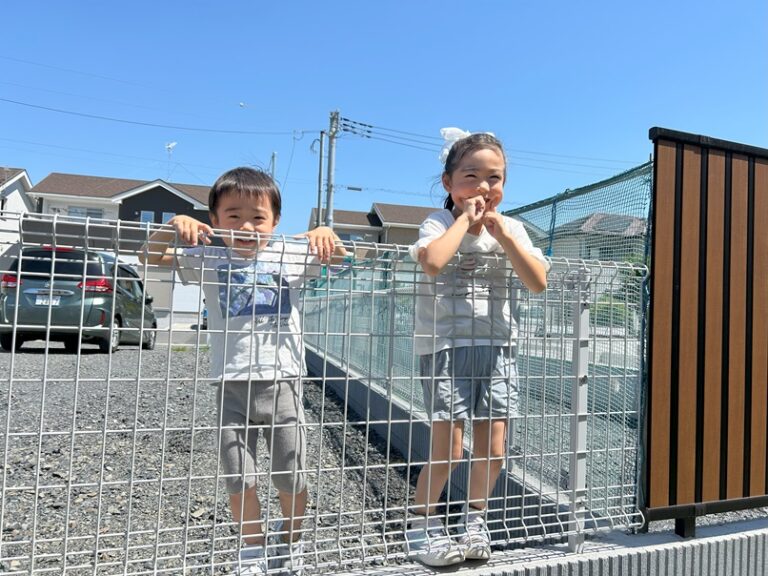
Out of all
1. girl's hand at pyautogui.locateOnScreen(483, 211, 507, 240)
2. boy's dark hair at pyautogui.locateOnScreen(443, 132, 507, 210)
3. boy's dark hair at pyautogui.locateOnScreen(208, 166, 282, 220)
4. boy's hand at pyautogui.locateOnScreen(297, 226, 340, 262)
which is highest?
boy's dark hair at pyautogui.locateOnScreen(443, 132, 507, 210)

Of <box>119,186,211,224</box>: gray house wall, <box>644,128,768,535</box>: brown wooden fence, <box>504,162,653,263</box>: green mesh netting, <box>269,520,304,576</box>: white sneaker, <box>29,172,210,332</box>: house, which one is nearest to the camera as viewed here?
<box>269,520,304,576</box>: white sneaker

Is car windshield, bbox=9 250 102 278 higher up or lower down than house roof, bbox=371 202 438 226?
lower down

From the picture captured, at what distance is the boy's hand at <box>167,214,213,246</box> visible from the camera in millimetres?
1400

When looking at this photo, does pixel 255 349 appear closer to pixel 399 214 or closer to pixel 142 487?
pixel 142 487

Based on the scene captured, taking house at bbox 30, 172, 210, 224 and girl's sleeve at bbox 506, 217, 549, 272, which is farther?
house at bbox 30, 172, 210, 224

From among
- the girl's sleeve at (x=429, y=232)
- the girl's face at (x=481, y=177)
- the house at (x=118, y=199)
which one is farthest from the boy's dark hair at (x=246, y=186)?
the house at (x=118, y=199)

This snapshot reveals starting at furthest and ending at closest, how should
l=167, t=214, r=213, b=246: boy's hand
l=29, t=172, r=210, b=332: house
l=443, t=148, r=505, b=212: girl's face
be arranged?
l=29, t=172, r=210, b=332: house < l=443, t=148, r=505, b=212: girl's face < l=167, t=214, r=213, b=246: boy's hand

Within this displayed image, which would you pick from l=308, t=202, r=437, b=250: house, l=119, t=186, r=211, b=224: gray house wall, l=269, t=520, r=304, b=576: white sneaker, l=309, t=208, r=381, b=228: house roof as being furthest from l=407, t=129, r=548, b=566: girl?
l=309, t=208, r=381, b=228: house roof

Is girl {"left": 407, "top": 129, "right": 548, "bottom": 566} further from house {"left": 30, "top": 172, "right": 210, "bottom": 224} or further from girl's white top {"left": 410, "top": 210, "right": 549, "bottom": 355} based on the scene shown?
house {"left": 30, "top": 172, "right": 210, "bottom": 224}

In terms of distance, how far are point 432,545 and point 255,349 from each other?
2.56ft

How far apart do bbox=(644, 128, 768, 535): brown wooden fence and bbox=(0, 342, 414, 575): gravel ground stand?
3.25 ft

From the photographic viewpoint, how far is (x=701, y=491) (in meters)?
1.96

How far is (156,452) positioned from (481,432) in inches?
95.7

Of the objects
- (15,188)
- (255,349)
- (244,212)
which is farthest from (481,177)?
(15,188)
